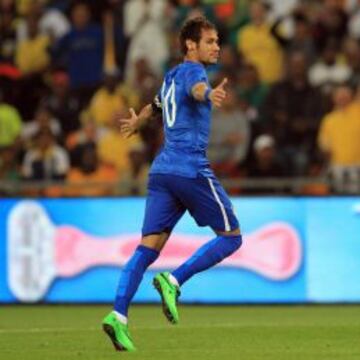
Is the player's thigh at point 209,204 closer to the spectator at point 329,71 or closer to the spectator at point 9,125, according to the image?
the spectator at point 329,71

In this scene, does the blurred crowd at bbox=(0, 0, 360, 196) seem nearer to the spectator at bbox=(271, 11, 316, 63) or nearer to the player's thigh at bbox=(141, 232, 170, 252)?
A: the spectator at bbox=(271, 11, 316, 63)

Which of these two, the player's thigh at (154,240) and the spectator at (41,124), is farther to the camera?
the spectator at (41,124)

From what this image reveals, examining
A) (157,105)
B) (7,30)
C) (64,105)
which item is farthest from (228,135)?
(157,105)

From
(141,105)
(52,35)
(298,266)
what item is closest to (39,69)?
(52,35)

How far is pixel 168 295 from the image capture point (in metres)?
9.38

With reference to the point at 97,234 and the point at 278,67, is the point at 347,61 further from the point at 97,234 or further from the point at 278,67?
the point at 97,234

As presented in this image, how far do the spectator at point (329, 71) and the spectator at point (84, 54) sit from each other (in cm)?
348

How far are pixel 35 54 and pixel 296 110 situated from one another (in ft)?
15.4

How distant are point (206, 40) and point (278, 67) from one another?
8.59 meters

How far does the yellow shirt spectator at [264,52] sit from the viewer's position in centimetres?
1806

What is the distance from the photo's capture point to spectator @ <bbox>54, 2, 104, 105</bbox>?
770 inches

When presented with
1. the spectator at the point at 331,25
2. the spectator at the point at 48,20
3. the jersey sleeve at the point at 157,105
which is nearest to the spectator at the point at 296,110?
the spectator at the point at 331,25

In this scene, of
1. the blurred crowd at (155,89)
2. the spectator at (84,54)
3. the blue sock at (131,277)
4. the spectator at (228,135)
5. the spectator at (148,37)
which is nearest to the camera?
the blue sock at (131,277)

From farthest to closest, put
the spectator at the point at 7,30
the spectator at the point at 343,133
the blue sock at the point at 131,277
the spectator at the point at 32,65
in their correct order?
the spectator at the point at 7,30 → the spectator at the point at 32,65 → the spectator at the point at 343,133 → the blue sock at the point at 131,277
